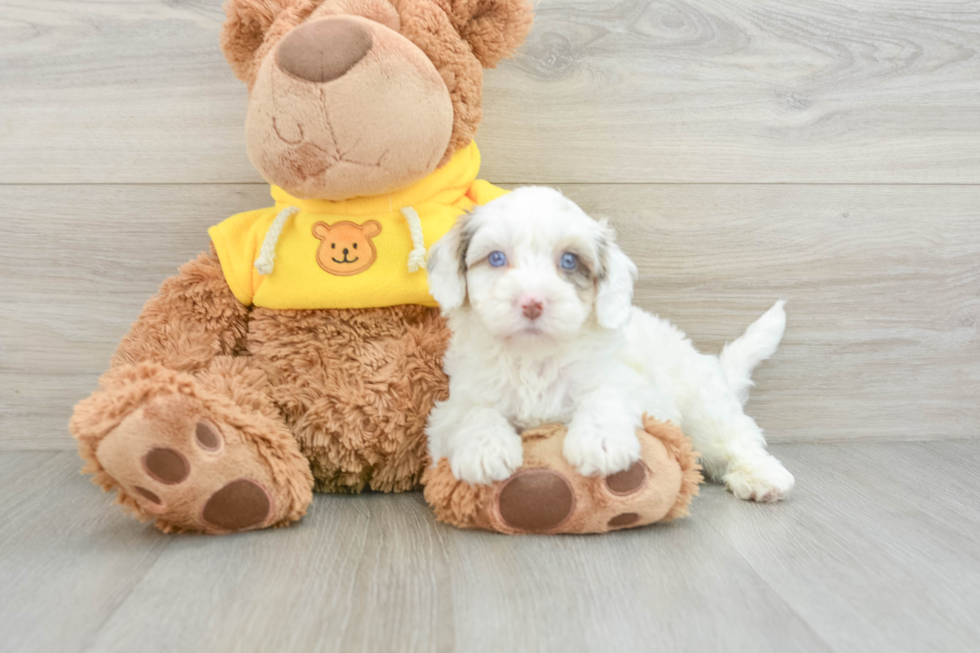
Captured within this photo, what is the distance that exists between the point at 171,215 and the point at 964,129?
6.07 ft

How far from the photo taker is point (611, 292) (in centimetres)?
123

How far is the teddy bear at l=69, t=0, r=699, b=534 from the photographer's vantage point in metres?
1.17

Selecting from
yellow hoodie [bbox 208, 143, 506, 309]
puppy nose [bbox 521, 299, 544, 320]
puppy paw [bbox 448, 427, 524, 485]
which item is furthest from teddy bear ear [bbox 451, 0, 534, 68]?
puppy paw [bbox 448, 427, 524, 485]

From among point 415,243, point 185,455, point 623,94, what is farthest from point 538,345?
point 623,94

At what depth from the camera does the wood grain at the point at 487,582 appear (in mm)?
897

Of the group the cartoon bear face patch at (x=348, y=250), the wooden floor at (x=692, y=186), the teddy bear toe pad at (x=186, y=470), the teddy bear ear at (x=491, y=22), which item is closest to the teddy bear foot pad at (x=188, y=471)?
the teddy bear toe pad at (x=186, y=470)

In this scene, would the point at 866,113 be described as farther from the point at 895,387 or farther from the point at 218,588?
the point at 218,588

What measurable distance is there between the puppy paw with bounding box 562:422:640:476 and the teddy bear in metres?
0.02

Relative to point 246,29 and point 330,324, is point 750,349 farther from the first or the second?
point 246,29

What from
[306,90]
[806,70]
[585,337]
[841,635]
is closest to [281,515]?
[585,337]

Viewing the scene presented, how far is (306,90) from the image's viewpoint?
1261 mm

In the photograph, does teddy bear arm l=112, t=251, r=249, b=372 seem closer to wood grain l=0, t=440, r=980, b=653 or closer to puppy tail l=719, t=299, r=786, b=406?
wood grain l=0, t=440, r=980, b=653

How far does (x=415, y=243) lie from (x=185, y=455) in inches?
21.0

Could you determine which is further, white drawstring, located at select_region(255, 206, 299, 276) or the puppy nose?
white drawstring, located at select_region(255, 206, 299, 276)
